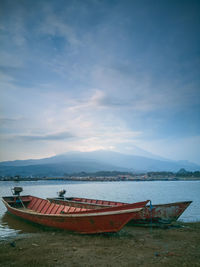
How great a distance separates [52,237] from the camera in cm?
1193

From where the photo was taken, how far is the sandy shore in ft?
26.6

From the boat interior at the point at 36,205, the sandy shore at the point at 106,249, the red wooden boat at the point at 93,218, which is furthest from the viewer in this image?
the boat interior at the point at 36,205

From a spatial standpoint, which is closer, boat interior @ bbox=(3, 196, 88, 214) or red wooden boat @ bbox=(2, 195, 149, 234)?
red wooden boat @ bbox=(2, 195, 149, 234)

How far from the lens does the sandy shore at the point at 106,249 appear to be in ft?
26.6

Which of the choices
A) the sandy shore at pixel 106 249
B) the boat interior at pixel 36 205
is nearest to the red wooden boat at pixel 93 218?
the boat interior at pixel 36 205

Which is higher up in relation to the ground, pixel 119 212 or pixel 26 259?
pixel 119 212

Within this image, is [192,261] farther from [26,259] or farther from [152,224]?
[26,259]

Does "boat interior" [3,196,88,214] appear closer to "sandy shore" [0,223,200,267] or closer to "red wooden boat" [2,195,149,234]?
"red wooden boat" [2,195,149,234]

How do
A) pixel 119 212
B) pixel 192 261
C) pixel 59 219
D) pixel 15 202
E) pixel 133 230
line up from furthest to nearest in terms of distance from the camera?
pixel 15 202
pixel 133 230
pixel 59 219
pixel 119 212
pixel 192 261

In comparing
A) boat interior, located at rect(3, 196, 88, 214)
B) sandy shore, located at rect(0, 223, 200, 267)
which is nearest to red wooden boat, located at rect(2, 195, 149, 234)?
boat interior, located at rect(3, 196, 88, 214)

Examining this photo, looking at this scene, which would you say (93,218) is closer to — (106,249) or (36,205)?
(106,249)

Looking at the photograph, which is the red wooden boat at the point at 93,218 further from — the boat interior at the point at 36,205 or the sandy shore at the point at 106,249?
the sandy shore at the point at 106,249

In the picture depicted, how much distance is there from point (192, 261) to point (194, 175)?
195940 millimetres

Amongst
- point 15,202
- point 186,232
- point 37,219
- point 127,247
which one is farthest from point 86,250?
point 15,202
